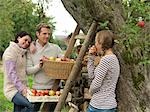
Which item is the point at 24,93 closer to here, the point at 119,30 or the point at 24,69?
the point at 24,69

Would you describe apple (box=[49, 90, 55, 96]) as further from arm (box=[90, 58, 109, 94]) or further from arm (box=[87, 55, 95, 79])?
arm (box=[90, 58, 109, 94])

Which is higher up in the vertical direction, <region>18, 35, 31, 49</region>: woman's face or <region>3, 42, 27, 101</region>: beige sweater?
<region>18, 35, 31, 49</region>: woman's face

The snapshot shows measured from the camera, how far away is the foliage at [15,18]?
2802 centimetres

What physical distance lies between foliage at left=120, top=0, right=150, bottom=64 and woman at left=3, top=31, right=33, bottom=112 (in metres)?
1.38

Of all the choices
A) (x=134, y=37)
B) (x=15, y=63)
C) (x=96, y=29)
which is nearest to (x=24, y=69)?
(x=15, y=63)

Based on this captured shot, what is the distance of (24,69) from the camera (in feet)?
20.7

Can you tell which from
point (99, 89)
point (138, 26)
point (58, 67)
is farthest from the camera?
point (58, 67)

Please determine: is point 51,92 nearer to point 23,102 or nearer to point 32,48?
point 23,102

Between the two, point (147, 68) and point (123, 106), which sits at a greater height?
point (147, 68)

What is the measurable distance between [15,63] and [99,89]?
1519 millimetres

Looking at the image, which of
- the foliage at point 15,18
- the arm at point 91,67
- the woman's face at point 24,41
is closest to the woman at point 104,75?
the arm at point 91,67

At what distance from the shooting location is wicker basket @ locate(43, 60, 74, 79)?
603 centimetres

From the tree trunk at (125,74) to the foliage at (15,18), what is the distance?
21.2 metres

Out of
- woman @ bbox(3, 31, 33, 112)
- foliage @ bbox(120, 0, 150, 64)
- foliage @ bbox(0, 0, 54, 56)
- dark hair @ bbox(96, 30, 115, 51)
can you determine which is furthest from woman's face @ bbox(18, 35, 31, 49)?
foliage @ bbox(0, 0, 54, 56)
